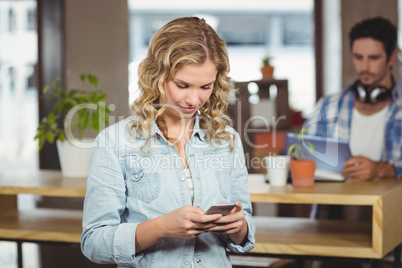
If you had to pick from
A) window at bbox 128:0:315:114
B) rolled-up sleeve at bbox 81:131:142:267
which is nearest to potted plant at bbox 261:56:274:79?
rolled-up sleeve at bbox 81:131:142:267

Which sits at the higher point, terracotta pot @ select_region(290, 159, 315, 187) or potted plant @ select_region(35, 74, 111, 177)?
potted plant @ select_region(35, 74, 111, 177)

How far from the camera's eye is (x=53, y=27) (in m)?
4.21

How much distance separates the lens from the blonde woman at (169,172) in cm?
140

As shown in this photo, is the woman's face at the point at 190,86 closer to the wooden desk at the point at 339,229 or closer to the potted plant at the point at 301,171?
the wooden desk at the point at 339,229

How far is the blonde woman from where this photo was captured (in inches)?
55.0

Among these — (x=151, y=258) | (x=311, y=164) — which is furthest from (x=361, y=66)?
(x=151, y=258)

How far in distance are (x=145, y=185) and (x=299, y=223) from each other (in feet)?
3.85

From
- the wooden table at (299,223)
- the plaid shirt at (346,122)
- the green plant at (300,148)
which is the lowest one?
the wooden table at (299,223)

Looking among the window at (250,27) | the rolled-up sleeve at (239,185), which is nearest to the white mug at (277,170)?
the rolled-up sleeve at (239,185)

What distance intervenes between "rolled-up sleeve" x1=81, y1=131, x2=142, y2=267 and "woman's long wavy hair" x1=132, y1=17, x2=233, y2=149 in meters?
0.13

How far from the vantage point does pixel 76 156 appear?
8.54ft

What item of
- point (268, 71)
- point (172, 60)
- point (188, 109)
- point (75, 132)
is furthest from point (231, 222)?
point (268, 71)

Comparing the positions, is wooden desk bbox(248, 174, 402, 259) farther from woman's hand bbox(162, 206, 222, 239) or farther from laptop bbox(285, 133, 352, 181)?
woman's hand bbox(162, 206, 222, 239)

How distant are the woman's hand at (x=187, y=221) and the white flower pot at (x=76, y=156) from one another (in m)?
1.33
